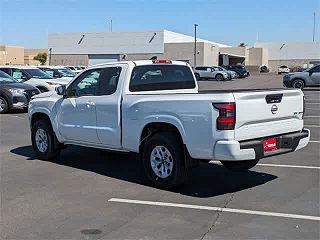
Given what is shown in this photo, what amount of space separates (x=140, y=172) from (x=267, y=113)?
252 centimetres

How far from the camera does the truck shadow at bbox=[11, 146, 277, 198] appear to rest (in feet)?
22.7

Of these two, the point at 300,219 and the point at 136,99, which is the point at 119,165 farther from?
the point at 300,219

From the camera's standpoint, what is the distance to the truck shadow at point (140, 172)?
Result: 691cm

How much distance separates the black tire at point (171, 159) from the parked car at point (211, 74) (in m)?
47.1

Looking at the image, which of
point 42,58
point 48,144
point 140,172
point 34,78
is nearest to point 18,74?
point 34,78

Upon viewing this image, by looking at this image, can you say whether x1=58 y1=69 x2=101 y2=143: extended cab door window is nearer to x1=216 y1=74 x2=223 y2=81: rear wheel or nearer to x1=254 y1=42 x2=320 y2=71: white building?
x1=216 y1=74 x2=223 y2=81: rear wheel

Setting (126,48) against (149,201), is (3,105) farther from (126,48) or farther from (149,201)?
(126,48)

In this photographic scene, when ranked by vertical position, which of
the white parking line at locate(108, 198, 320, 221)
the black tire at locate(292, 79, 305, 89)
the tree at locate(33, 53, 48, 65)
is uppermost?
the tree at locate(33, 53, 48, 65)

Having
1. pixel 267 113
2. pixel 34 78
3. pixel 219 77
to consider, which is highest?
pixel 219 77

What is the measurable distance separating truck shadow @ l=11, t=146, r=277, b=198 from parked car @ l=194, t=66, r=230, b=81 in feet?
146

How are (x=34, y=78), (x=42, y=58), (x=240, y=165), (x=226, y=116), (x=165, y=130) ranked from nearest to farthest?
(x=226, y=116)
(x=165, y=130)
(x=240, y=165)
(x=34, y=78)
(x=42, y=58)

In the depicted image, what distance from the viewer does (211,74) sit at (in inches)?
2143

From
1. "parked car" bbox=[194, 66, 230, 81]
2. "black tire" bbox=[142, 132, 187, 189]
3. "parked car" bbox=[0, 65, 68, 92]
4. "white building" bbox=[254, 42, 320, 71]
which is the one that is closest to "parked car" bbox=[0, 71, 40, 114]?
"parked car" bbox=[0, 65, 68, 92]

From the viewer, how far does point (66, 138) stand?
28.3 feet
